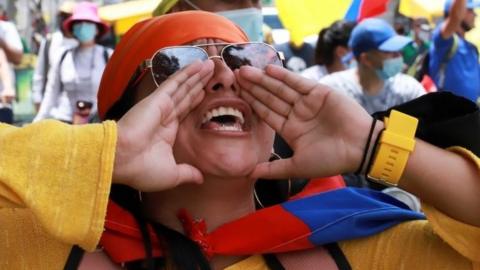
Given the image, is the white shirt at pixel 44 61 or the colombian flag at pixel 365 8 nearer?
the colombian flag at pixel 365 8

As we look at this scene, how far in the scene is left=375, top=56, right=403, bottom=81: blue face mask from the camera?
5.71 m

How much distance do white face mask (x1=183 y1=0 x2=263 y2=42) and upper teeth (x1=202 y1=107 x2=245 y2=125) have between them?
1.45 meters

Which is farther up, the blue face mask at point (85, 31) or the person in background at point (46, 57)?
the blue face mask at point (85, 31)

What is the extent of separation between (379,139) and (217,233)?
474 mm

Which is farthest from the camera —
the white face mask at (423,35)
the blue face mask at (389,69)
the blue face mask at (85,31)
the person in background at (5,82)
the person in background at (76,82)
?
Result: the white face mask at (423,35)

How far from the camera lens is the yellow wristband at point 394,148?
6.07 feet

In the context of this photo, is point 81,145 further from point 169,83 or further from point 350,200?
point 350,200

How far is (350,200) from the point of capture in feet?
6.82

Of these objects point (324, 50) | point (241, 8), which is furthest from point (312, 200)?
point (324, 50)

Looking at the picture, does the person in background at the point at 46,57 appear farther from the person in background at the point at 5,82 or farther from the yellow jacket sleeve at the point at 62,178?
the yellow jacket sleeve at the point at 62,178

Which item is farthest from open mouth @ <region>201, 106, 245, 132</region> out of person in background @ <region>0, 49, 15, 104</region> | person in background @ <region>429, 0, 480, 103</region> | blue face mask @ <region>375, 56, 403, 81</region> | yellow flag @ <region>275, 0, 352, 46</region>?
person in background @ <region>0, 49, 15, 104</region>

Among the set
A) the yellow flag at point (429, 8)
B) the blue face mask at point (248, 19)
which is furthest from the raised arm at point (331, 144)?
the yellow flag at point (429, 8)

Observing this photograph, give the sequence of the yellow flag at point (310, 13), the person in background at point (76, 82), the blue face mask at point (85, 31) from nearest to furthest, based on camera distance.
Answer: the yellow flag at point (310, 13), the person in background at point (76, 82), the blue face mask at point (85, 31)

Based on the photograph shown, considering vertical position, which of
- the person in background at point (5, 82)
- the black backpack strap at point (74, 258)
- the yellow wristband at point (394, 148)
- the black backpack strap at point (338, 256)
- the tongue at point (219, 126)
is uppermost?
Answer: the yellow wristband at point (394, 148)
